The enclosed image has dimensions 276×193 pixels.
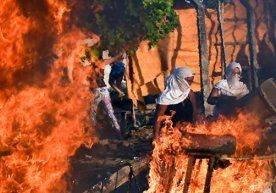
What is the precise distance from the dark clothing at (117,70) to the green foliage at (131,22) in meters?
0.47

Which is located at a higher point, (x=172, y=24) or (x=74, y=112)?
(x=172, y=24)

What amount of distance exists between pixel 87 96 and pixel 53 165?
13.9 ft

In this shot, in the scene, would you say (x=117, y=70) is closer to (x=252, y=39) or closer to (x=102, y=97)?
(x=102, y=97)

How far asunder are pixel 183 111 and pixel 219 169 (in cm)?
239

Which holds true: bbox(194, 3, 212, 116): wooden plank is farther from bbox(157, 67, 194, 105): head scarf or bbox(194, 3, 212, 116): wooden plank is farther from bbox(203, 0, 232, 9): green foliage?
bbox(157, 67, 194, 105): head scarf

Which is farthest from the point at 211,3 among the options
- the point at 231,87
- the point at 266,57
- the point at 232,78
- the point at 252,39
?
the point at 231,87

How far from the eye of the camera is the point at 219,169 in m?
5.06

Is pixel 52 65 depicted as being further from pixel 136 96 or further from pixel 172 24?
pixel 172 24

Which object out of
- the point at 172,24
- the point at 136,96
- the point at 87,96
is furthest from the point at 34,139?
the point at 172,24

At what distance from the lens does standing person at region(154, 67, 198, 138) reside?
699 centimetres

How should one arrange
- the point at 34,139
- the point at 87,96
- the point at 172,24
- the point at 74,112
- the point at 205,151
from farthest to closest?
the point at 172,24 → the point at 87,96 → the point at 74,112 → the point at 34,139 → the point at 205,151

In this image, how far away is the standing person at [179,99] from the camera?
6.99m

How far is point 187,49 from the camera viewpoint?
1161 centimetres

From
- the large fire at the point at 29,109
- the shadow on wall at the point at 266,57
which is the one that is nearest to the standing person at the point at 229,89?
the large fire at the point at 29,109
